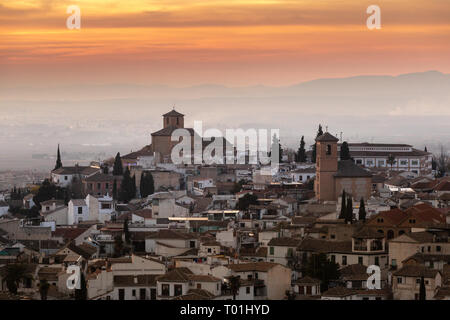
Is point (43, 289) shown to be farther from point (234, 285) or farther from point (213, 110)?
point (213, 110)

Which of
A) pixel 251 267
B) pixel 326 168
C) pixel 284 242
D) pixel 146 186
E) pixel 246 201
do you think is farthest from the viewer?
pixel 146 186

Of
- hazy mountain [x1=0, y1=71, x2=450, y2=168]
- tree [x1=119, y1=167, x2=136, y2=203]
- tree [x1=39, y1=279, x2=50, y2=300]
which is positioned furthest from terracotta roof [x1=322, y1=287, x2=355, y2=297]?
hazy mountain [x1=0, y1=71, x2=450, y2=168]

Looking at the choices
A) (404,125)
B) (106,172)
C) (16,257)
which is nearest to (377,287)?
(16,257)

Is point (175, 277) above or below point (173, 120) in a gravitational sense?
below

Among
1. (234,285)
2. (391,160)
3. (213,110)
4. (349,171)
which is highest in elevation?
(213,110)

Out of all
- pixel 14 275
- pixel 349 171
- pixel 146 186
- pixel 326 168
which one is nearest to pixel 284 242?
pixel 14 275

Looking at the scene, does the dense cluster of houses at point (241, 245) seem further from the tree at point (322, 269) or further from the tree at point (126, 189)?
the tree at point (126, 189)

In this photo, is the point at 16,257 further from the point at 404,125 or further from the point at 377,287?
the point at 404,125
